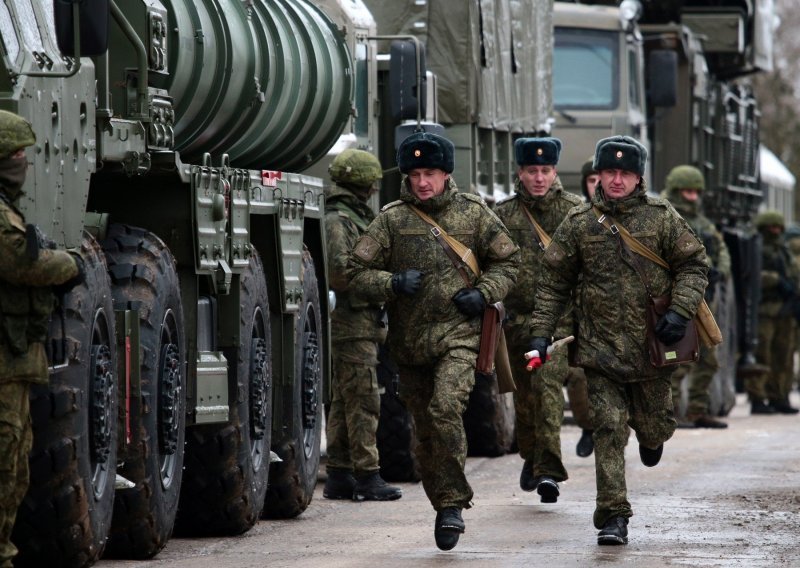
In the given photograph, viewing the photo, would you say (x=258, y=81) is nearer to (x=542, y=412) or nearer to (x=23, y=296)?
(x=542, y=412)

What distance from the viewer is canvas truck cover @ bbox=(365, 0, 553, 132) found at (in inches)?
594

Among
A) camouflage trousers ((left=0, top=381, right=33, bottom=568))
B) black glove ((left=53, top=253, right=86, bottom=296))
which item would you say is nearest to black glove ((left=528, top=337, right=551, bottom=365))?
black glove ((left=53, top=253, right=86, bottom=296))

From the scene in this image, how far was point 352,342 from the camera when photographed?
1234 cm

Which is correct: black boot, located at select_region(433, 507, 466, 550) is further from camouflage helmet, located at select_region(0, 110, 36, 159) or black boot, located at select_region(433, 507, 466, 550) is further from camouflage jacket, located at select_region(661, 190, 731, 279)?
camouflage jacket, located at select_region(661, 190, 731, 279)

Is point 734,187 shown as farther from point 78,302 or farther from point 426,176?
point 78,302

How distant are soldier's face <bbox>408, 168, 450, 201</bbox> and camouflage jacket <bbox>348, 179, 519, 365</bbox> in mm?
31

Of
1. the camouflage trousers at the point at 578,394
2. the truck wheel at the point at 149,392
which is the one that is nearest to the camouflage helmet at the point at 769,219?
the camouflage trousers at the point at 578,394

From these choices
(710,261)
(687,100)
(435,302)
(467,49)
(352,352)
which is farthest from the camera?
(687,100)

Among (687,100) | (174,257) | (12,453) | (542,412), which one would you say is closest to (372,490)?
(542,412)

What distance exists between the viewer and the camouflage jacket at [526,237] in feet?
40.7

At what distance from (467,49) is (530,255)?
3.07 metres

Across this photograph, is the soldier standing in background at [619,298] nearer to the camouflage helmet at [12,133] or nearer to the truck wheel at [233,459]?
the truck wheel at [233,459]

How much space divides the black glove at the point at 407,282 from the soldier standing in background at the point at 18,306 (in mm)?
2303

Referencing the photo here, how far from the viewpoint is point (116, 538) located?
30.0ft
